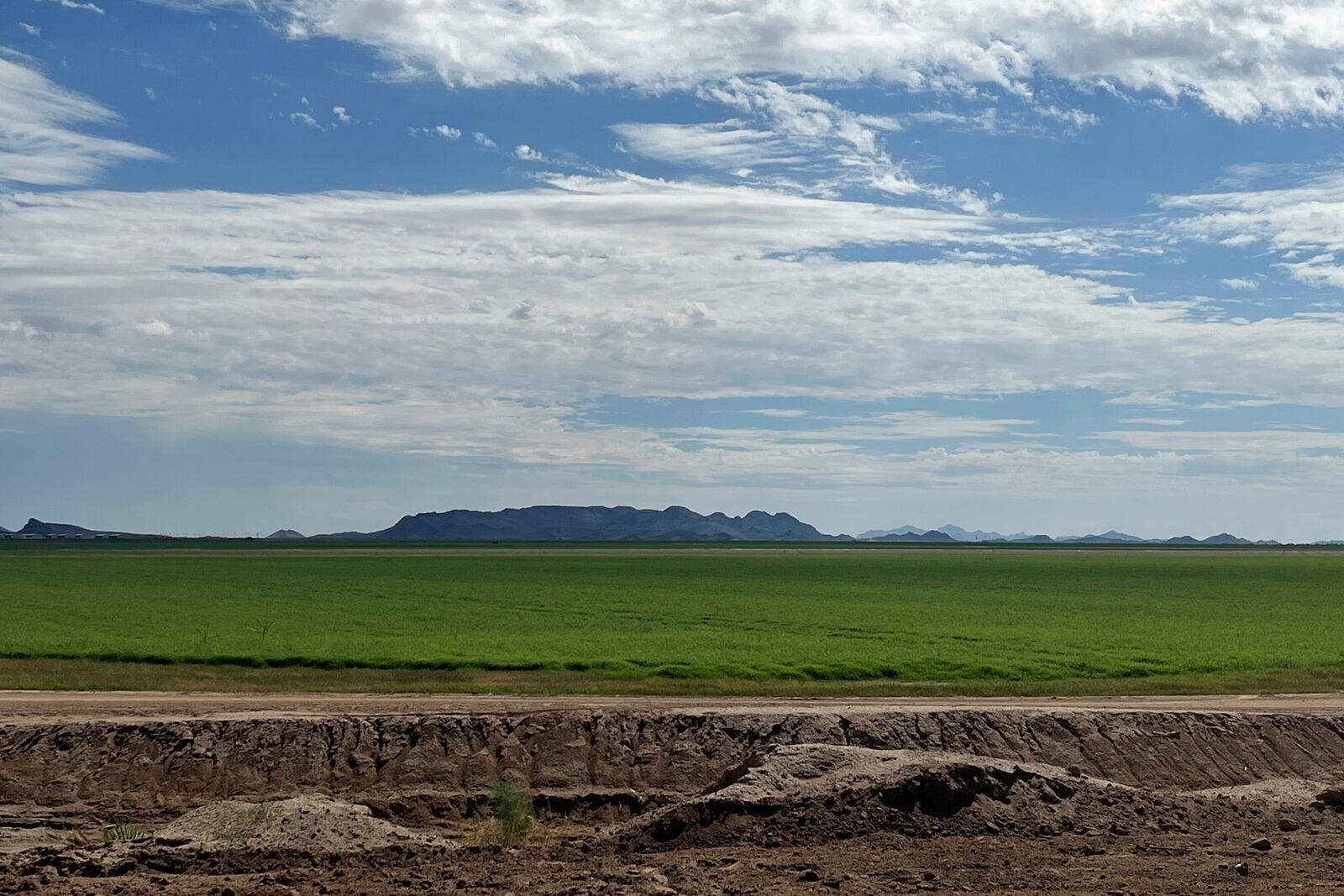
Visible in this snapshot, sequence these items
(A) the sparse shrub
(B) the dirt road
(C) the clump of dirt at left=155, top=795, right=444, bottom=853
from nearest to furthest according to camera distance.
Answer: (C) the clump of dirt at left=155, top=795, right=444, bottom=853 → (A) the sparse shrub → (B) the dirt road

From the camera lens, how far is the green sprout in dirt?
14969 millimetres

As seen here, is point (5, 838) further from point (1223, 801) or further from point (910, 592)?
point (910, 592)

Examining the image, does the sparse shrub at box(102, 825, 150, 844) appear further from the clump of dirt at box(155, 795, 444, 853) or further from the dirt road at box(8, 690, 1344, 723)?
the dirt road at box(8, 690, 1344, 723)

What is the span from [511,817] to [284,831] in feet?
8.82

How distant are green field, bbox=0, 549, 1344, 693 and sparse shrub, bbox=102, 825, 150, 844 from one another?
34.9ft

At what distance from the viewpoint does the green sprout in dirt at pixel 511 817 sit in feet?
49.1

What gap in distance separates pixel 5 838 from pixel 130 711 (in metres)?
5.37

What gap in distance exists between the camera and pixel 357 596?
59906 mm

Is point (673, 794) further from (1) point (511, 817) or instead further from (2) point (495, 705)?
(2) point (495, 705)

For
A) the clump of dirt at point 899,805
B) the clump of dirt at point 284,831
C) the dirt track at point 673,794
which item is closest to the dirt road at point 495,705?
the dirt track at point 673,794

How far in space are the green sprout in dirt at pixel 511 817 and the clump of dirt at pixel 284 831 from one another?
83 cm

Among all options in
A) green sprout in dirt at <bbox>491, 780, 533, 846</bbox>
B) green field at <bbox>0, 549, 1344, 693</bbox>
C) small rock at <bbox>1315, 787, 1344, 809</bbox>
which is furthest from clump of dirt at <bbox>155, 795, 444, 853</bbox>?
green field at <bbox>0, 549, 1344, 693</bbox>

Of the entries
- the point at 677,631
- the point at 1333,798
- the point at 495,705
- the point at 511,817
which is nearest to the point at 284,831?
the point at 511,817

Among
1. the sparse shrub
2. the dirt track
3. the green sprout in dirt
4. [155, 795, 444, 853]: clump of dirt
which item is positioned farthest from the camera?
the green sprout in dirt
